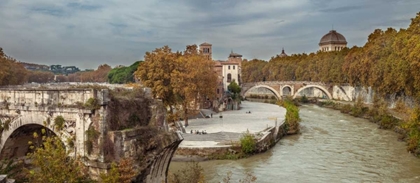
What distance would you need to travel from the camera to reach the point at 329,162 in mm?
23203

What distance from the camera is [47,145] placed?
9.48 m

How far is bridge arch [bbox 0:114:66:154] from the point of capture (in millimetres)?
11219

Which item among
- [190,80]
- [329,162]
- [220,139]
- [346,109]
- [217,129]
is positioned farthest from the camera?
[346,109]

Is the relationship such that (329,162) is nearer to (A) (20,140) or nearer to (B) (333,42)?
(A) (20,140)

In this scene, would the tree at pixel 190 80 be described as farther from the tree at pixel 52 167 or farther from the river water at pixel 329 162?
the tree at pixel 52 167

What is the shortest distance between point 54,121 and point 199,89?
25089mm

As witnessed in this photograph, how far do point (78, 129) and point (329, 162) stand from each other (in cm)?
1663

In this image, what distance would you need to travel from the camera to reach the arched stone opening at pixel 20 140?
481 inches

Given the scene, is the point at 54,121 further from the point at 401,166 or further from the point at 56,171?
the point at 401,166

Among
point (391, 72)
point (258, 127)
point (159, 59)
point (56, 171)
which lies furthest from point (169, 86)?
point (56, 171)

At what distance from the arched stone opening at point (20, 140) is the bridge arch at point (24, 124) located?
4 centimetres

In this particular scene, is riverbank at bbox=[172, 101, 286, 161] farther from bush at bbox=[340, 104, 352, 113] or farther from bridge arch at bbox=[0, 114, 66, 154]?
bush at bbox=[340, 104, 352, 113]

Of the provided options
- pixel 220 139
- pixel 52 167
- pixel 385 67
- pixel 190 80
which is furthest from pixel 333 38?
pixel 52 167

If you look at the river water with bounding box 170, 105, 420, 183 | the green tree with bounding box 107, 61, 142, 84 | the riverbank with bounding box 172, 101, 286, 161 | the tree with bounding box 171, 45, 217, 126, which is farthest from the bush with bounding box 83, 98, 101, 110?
the green tree with bounding box 107, 61, 142, 84
